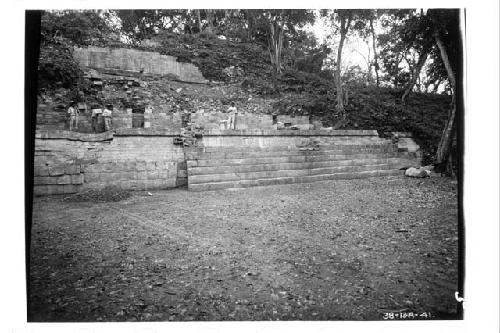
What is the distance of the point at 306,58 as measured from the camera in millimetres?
18047

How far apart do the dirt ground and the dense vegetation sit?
462 centimetres

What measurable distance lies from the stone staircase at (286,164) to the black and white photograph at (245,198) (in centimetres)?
5

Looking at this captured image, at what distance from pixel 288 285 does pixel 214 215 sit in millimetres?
2322

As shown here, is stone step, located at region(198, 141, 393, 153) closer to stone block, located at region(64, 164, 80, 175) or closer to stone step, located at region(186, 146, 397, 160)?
stone step, located at region(186, 146, 397, 160)

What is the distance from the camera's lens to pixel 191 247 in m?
3.52

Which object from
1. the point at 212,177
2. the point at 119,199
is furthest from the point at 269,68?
the point at 119,199

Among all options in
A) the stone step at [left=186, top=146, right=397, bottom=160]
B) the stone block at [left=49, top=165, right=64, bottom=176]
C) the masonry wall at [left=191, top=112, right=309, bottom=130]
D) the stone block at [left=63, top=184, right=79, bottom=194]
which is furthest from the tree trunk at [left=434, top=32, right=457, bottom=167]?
the stone block at [left=49, top=165, right=64, bottom=176]

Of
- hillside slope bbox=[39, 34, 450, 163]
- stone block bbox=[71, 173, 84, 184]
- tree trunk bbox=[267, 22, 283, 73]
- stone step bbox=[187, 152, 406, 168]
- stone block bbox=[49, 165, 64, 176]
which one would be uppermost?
tree trunk bbox=[267, 22, 283, 73]

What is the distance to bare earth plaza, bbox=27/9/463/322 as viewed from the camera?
2.64 m

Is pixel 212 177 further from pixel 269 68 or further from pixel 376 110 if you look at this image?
pixel 269 68

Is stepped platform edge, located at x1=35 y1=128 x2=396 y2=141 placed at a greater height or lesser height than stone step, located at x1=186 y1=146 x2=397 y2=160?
greater

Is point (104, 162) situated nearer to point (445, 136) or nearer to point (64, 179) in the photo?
point (64, 179)

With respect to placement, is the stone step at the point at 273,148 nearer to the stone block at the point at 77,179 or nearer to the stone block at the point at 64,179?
the stone block at the point at 77,179
